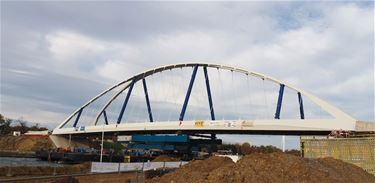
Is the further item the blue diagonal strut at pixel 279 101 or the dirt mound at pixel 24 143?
the dirt mound at pixel 24 143

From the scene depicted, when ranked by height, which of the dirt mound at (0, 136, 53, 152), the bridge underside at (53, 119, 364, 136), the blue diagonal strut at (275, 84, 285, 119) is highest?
the blue diagonal strut at (275, 84, 285, 119)

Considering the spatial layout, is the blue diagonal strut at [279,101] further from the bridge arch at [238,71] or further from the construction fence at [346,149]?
the construction fence at [346,149]

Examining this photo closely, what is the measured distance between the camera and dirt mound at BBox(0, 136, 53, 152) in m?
125

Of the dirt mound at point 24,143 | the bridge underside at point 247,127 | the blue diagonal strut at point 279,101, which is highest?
the blue diagonal strut at point 279,101

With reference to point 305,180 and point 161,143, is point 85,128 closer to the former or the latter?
point 161,143

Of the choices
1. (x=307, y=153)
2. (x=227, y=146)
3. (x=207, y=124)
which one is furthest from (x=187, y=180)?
(x=227, y=146)

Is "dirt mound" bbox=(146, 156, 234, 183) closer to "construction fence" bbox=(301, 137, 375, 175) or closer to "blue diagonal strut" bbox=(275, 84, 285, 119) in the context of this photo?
"construction fence" bbox=(301, 137, 375, 175)

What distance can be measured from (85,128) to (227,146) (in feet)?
220

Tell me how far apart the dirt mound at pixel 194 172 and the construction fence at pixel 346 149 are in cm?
1113

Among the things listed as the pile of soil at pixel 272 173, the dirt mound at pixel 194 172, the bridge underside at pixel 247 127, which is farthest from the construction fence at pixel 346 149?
the bridge underside at pixel 247 127

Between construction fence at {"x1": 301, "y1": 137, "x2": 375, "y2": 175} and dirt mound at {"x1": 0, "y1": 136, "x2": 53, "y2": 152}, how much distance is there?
104m

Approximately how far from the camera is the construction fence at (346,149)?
31.6m

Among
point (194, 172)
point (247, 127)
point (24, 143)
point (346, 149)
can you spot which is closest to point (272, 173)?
point (194, 172)

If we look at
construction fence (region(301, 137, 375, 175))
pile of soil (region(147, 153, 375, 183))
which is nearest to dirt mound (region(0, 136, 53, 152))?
construction fence (region(301, 137, 375, 175))
